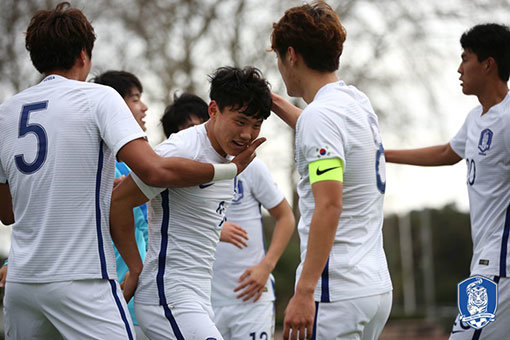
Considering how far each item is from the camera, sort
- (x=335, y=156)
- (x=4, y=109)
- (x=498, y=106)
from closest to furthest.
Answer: (x=335, y=156), (x=4, y=109), (x=498, y=106)

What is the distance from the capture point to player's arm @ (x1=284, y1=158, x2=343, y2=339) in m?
3.54

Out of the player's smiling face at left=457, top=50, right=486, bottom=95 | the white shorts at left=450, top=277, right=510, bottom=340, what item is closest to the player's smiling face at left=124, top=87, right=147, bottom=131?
the player's smiling face at left=457, top=50, right=486, bottom=95

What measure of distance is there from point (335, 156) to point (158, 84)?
14557 mm

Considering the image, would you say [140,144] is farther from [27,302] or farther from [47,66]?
[27,302]

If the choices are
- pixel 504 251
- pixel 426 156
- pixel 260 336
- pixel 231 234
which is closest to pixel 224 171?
pixel 231 234

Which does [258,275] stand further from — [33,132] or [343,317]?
[33,132]

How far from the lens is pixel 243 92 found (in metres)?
4.34

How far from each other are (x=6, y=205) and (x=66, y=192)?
2.33ft

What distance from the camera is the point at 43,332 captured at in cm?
374

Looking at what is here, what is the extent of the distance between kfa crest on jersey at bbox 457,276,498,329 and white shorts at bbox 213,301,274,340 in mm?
1744

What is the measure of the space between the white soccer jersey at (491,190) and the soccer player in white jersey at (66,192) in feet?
7.71

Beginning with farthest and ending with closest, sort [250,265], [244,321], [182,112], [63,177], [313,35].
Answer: [250,265], [244,321], [182,112], [313,35], [63,177]

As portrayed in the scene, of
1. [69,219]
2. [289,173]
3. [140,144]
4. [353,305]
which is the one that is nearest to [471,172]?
[353,305]

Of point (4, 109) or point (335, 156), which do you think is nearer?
point (335, 156)
